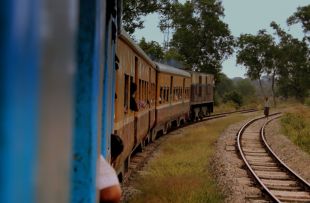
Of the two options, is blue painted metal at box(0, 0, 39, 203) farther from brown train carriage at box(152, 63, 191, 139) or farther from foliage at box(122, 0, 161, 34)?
foliage at box(122, 0, 161, 34)

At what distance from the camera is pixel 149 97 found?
15.1m

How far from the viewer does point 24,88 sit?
2.54ft

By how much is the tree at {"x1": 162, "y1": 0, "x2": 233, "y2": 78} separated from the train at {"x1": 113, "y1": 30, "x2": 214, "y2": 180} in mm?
24450

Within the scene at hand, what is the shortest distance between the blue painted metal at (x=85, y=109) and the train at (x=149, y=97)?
13.6 ft

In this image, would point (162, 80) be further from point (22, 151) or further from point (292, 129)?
point (22, 151)

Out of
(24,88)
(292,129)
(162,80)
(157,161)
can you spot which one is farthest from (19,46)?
(292,129)

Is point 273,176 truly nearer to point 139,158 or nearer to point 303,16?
point 139,158

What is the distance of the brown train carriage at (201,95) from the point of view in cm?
3167

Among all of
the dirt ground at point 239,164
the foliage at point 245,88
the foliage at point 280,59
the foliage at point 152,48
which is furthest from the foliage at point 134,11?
the foliage at point 245,88

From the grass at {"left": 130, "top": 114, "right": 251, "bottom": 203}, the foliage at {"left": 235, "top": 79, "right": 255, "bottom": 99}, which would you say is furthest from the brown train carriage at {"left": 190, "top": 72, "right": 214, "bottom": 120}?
the foliage at {"left": 235, "top": 79, "right": 255, "bottom": 99}

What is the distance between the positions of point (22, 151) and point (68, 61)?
20cm

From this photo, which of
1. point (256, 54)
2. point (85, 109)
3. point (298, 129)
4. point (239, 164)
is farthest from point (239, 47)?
point (85, 109)

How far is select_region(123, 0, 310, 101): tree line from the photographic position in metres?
64.2

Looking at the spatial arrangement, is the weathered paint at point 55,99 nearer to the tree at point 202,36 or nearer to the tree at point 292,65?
the tree at point 202,36
